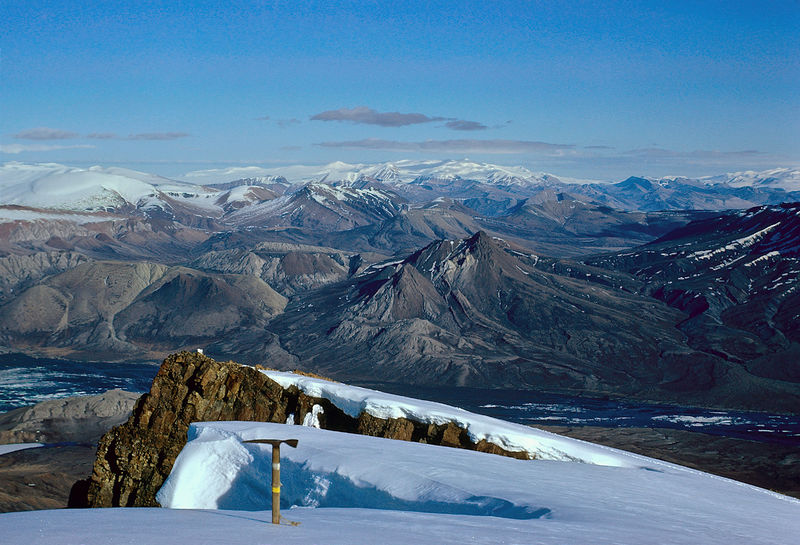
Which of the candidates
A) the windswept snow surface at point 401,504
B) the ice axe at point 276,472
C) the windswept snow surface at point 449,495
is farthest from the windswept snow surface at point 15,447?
the ice axe at point 276,472

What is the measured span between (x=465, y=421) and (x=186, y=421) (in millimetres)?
11529

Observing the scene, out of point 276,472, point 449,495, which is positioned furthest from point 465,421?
point 276,472

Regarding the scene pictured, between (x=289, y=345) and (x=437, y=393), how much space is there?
5153 cm

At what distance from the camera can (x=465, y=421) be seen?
30.7 meters

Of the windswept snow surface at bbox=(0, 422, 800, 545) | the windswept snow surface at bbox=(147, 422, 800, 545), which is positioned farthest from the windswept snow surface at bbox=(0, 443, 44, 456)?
the windswept snow surface at bbox=(0, 422, 800, 545)

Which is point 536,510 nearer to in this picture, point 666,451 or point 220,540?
point 220,540

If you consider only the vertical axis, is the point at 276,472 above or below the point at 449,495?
above

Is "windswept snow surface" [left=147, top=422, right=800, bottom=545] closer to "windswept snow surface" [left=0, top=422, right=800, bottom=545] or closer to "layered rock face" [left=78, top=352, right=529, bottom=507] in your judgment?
"windswept snow surface" [left=0, top=422, right=800, bottom=545]

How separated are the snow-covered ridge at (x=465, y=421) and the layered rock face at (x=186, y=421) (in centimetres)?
30

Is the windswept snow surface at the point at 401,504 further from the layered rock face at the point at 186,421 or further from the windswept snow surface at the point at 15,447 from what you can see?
the windswept snow surface at the point at 15,447

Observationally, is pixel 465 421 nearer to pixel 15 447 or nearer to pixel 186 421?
pixel 186 421

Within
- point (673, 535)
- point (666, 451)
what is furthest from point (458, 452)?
point (666, 451)

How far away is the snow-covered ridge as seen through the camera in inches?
1119

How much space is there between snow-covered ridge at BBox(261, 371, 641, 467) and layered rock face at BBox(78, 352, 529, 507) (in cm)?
30
